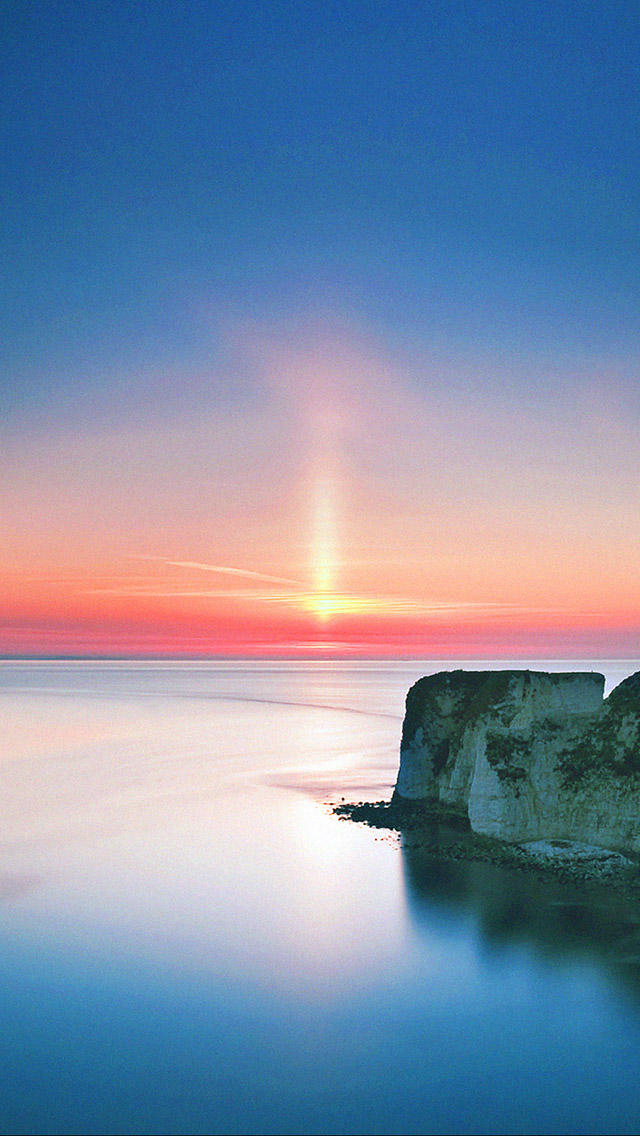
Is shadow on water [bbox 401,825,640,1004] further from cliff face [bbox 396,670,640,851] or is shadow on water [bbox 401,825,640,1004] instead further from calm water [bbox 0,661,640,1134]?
cliff face [bbox 396,670,640,851]

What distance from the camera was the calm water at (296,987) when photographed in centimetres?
2169

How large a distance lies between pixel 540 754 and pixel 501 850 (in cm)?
548

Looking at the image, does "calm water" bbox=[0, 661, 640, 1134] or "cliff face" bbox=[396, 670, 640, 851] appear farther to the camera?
"cliff face" bbox=[396, 670, 640, 851]

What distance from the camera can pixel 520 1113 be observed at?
69.4ft

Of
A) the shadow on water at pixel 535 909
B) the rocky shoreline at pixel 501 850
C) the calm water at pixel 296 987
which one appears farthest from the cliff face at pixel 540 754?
the calm water at pixel 296 987

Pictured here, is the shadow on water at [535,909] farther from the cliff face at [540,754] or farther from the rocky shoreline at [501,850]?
the cliff face at [540,754]

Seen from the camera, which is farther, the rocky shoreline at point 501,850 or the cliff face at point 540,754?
the cliff face at point 540,754

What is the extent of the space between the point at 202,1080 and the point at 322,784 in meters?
50.0

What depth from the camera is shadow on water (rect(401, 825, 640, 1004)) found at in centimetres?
3095

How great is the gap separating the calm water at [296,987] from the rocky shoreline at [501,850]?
143 cm

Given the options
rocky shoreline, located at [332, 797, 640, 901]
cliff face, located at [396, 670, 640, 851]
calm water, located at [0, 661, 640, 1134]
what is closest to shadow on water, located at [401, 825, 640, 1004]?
calm water, located at [0, 661, 640, 1134]

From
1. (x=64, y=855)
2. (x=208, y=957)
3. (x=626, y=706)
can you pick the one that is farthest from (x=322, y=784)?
(x=208, y=957)

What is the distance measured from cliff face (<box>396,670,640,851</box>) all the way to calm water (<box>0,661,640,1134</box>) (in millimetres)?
4560

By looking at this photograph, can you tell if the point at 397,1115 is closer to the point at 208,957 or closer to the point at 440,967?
the point at 440,967
